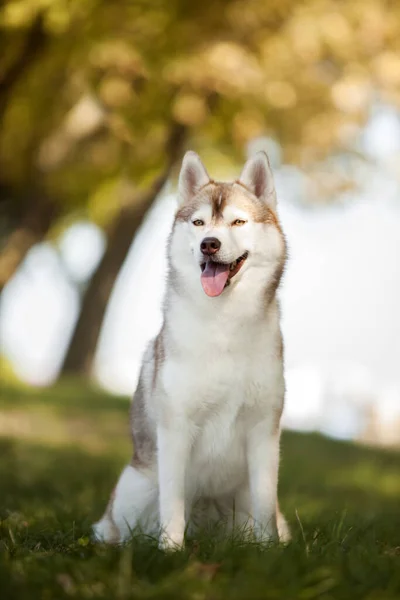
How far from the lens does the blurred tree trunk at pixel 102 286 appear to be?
14.2 meters

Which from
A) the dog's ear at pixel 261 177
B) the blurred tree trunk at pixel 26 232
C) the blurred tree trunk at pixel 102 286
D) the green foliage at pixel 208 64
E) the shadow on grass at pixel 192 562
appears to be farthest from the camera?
the blurred tree trunk at pixel 26 232

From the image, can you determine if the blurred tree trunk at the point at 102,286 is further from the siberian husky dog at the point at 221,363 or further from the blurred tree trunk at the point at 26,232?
the siberian husky dog at the point at 221,363

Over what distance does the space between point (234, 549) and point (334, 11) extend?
8.13 metres

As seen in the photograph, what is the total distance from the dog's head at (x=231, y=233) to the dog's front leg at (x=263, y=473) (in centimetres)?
71

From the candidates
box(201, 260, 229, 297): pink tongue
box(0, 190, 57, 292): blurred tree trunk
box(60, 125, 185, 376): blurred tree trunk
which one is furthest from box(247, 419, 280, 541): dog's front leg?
box(0, 190, 57, 292): blurred tree trunk

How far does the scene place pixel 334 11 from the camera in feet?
32.3

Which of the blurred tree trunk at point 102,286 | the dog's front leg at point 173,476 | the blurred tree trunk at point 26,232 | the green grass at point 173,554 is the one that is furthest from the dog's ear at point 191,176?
the blurred tree trunk at point 26,232

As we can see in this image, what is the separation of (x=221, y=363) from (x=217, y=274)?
1.36 ft

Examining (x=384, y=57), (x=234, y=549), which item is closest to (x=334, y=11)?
(x=384, y=57)

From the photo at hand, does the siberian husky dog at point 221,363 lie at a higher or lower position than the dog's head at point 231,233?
lower

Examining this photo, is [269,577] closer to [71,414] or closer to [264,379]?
[264,379]

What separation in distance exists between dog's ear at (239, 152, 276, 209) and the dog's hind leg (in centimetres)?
152

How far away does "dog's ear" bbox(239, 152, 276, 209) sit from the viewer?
4.13 m

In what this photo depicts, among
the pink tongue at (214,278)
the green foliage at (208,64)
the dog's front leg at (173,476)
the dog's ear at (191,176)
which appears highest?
the green foliage at (208,64)
